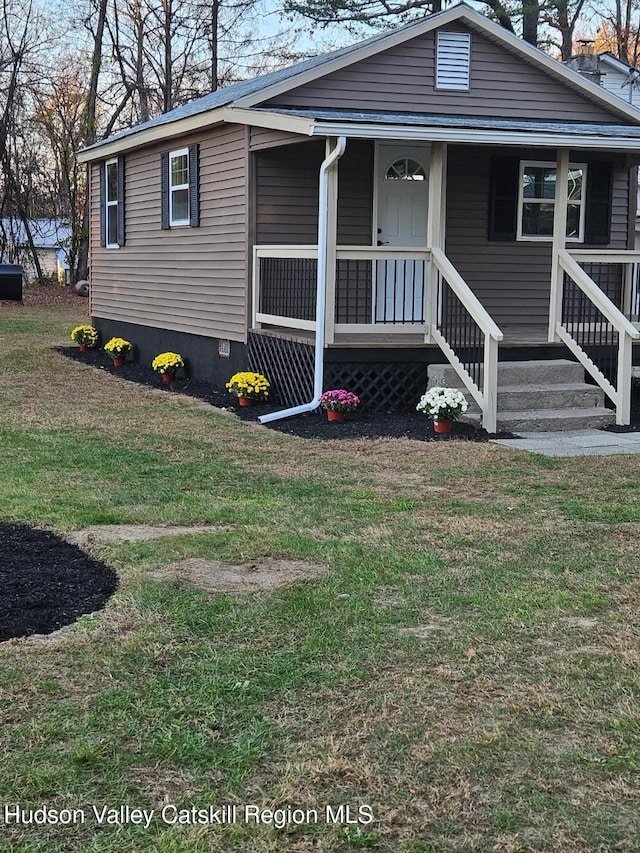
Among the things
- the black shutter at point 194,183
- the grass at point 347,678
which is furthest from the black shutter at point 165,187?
the grass at point 347,678

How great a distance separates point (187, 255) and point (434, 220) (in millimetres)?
4400

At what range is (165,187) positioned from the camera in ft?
45.9

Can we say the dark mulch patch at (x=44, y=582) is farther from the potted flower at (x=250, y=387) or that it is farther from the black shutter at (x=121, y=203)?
the black shutter at (x=121, y=203)

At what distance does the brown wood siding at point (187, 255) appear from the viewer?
11.9m

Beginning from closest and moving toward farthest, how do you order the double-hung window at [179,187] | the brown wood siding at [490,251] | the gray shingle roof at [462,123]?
the gray shingle roof at [462,123] < the brown wood siding at [490,251] < the double-hung window at [179,187]

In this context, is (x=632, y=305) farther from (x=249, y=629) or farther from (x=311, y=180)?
(x=249, y=629)

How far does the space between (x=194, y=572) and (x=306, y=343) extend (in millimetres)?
5415

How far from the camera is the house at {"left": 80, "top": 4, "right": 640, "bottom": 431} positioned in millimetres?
9969

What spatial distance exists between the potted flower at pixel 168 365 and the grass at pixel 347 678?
6079mm

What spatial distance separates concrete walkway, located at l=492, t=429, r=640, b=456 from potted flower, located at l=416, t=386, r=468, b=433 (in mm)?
425

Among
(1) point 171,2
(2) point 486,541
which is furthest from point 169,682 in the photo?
(1) point 171,2

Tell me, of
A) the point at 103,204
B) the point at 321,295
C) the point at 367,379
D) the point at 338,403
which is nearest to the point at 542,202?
the point at 367,379

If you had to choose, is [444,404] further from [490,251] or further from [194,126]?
[194,126]

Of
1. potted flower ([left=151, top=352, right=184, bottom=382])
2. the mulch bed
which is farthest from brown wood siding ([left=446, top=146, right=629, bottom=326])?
potted flower ([left=151, top=352, right=184, bottom=382])
